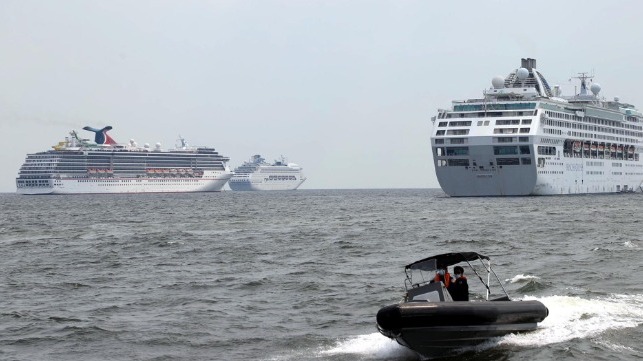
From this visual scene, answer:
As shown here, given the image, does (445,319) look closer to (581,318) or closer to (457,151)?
(581,318)

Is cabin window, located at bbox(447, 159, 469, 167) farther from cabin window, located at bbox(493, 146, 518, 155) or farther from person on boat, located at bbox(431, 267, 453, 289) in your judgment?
person on boat, located at bbox(431, 267, 453, 289)

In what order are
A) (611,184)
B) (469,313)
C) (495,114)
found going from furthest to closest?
(611,184)
(495,114)
(469,313)

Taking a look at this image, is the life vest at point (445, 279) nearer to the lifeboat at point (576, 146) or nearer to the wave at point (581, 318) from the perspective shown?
the wave at point (581, 318)

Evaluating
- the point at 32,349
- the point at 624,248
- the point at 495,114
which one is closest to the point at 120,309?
the point at 32,349

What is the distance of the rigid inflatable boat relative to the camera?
17547 mm

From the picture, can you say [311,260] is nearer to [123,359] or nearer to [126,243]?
[126,243]

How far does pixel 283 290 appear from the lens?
27.6m

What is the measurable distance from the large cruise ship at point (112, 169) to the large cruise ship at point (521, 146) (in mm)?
84565

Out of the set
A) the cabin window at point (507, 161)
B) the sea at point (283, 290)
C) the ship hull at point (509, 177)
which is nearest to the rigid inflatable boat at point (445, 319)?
the sea at point (283, 290)

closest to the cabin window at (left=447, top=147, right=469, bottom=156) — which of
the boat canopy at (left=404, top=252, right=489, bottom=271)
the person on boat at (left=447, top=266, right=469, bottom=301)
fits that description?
the boat canopy at (left=404, top=252, right=489, bottom=271)

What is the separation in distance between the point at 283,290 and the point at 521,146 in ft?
236

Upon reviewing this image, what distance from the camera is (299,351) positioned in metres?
19.2

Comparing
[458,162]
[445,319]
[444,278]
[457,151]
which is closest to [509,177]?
[458,162]

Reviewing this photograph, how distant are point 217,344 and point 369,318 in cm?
431
